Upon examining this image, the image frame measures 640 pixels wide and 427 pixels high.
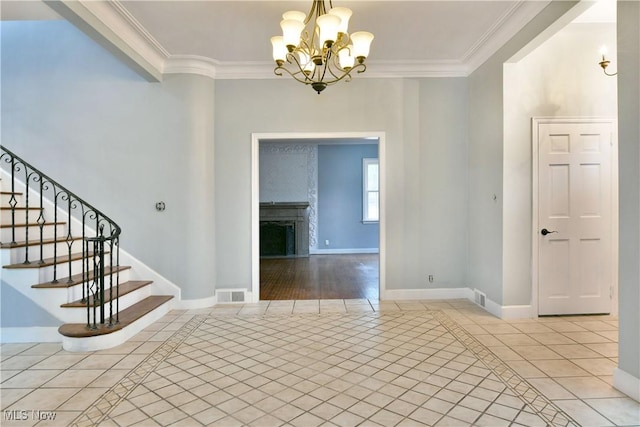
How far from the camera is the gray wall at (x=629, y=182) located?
2174 mm

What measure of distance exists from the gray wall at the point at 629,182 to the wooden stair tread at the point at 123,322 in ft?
12.7

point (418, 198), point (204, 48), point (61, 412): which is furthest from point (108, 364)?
point (418, 198)

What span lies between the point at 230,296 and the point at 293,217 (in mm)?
4499

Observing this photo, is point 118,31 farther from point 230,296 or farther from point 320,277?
point 320,277

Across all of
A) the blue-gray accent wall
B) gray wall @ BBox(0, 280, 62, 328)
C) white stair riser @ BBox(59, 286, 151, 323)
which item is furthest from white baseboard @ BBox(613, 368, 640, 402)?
the blue-gray accent wall

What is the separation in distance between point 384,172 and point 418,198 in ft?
1.81

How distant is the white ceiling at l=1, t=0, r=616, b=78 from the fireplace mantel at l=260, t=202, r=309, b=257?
4.66 m

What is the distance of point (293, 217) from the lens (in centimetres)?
886

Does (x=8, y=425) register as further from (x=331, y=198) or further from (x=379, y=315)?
(x=331, y=198)

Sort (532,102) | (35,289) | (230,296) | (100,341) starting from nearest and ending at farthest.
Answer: (100,341)
(35,289)
(532,102)
(230,296)

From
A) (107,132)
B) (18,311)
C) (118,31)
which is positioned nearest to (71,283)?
(18,311)

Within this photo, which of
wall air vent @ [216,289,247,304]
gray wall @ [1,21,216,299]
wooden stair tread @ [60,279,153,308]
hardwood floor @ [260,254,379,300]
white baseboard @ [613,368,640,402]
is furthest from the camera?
hardwood floor @ [260,254,379,300]

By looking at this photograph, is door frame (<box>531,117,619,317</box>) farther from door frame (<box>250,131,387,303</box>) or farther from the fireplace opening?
the fireplace opening

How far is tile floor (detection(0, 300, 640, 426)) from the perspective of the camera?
205cm
